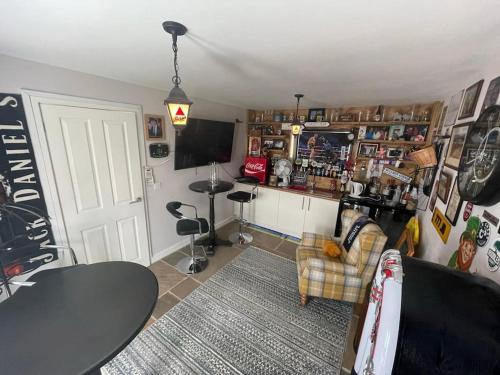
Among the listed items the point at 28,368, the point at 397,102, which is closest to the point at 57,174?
the point at 28,368

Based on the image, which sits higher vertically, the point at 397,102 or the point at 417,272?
the point at 397,102

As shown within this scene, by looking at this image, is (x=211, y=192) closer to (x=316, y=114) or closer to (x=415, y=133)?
(x=316, y=114)

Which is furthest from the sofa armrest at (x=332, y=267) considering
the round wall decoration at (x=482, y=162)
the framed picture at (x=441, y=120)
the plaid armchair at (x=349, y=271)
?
the framed picture at (x=441, y=120)

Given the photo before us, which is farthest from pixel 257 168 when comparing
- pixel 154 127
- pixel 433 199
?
pixel 433 199

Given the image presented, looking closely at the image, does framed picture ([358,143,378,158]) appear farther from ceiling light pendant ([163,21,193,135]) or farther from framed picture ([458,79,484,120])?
ceiling light pendant ([163,21,193,135])

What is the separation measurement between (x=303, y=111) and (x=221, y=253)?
2731 mm

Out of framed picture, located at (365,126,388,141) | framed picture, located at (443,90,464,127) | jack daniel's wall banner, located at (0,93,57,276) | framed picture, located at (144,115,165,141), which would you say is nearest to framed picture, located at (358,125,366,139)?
framed picture, located at (365,126,388,141)

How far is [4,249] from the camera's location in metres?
1.50

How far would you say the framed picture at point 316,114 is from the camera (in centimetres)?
332

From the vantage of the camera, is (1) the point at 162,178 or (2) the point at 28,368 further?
(1) the point at 162,178

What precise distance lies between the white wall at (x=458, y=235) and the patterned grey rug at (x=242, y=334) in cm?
100

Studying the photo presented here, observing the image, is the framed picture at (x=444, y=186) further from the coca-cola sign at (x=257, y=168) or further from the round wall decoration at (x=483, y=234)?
the coca-cola sign at (x=257, y=168)

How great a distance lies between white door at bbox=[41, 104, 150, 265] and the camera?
1.76 metres

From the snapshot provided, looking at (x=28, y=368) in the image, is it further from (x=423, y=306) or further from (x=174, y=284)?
Answer: (x=174, y=284)
